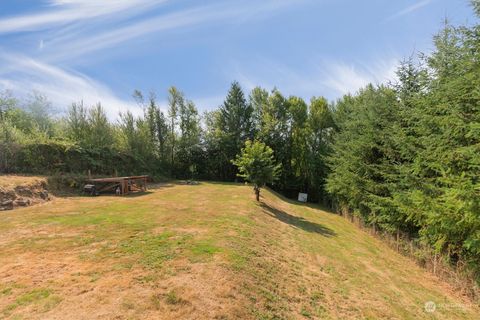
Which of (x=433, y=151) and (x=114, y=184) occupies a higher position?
(x=433, y=151)

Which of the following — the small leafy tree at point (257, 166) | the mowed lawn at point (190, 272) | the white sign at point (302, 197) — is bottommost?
the mowed lawn at point (190, 272)

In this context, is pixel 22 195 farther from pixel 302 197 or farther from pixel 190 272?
pixel 302 197

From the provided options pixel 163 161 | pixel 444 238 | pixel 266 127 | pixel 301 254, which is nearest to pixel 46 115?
pixel 163 161

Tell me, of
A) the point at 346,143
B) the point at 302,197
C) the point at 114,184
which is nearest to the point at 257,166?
the point at 346,143

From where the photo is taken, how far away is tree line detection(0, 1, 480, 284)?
781 centimetres

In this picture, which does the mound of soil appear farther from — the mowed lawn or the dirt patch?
the mowed lawn

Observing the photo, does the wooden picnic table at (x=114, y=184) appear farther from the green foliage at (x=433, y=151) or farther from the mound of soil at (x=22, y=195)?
the green foliage at (x=433, y=151)

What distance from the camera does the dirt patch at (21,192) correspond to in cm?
1128

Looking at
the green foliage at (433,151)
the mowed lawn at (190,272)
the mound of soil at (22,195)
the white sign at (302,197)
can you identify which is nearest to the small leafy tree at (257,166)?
the mowed lawn at (190,272)

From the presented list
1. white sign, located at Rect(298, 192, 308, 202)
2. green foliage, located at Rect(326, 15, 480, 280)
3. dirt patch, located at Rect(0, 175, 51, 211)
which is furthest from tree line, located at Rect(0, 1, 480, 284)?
dirt patch, located at Rect(0, 175, 51, 211)

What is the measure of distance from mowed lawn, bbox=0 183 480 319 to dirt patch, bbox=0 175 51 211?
1.13 meters

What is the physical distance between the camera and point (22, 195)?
12.2m

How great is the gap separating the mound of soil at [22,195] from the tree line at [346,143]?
4300 millimetres

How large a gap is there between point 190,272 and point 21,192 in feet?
38.1
